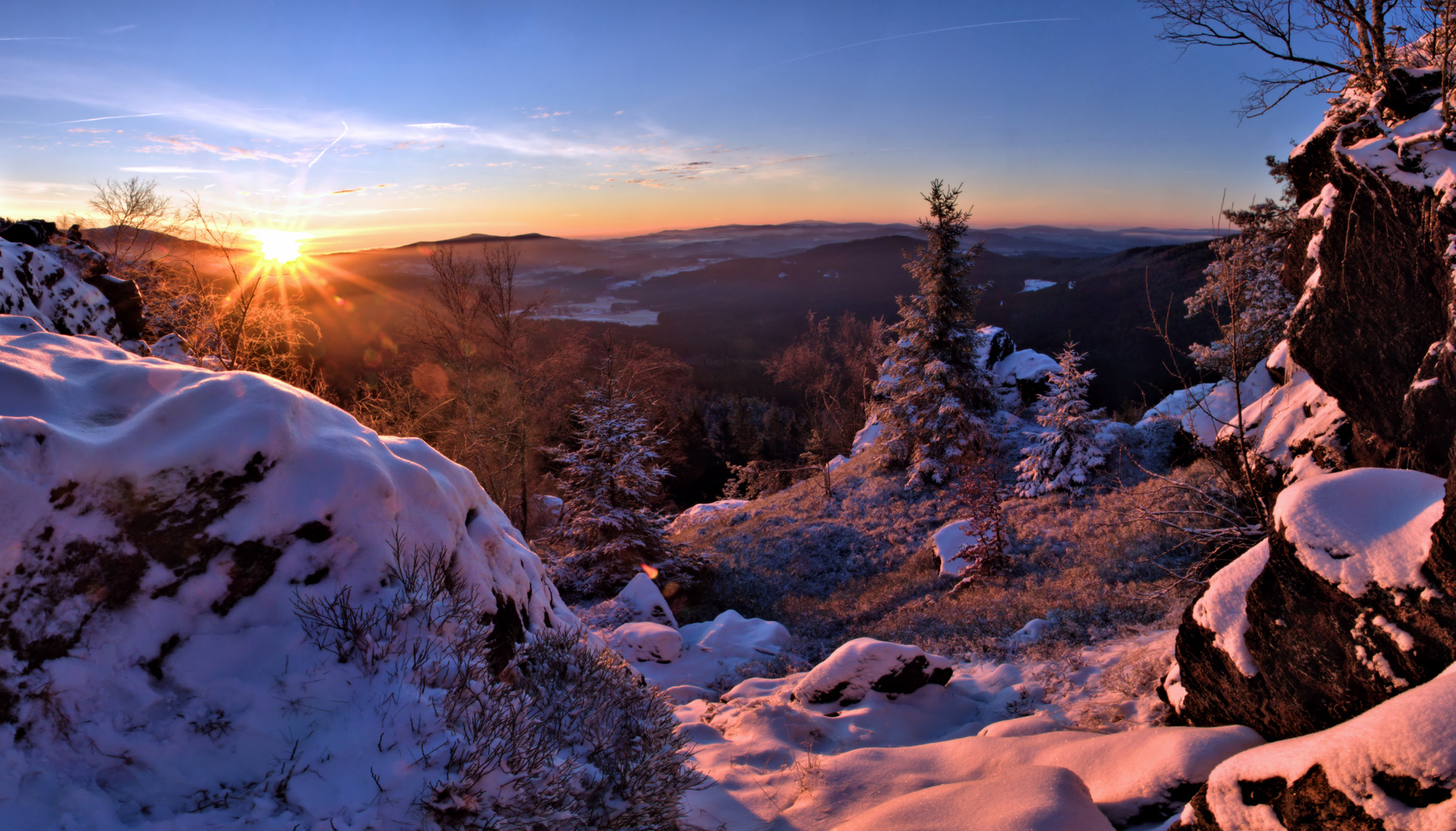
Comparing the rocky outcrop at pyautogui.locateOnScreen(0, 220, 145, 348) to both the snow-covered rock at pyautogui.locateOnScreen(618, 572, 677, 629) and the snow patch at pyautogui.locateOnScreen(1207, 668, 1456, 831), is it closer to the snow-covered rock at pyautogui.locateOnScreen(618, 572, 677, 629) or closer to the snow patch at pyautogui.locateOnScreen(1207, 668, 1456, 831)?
the snow-covered rock at pyautogui.locateOnScreen(618, 572, 677, 629)

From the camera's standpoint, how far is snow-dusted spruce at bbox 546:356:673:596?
53.7 ft

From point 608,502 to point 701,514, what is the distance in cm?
1113

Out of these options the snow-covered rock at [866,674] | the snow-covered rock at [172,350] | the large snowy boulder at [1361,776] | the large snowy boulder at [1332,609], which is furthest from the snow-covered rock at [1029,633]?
the snow-covered rock at [172,350]

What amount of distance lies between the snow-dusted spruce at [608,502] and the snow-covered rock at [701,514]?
733 centimetres

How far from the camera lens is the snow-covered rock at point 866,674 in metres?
7.36

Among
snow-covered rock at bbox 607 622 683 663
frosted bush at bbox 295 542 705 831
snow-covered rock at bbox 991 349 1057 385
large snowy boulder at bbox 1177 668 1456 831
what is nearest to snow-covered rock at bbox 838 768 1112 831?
large snowy boulder at bbox 1177 668 1456 831

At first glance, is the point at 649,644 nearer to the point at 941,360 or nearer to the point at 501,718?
the point at 501,718

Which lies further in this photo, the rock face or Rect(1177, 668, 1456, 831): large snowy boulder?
the rock face

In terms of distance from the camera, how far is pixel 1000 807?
407 cm

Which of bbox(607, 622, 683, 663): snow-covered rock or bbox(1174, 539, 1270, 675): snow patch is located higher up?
bbox(1174, 539, 1270, 675): snow patch

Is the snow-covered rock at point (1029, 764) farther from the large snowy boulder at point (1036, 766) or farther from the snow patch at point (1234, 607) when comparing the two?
the snow patch at point (1234, 607)

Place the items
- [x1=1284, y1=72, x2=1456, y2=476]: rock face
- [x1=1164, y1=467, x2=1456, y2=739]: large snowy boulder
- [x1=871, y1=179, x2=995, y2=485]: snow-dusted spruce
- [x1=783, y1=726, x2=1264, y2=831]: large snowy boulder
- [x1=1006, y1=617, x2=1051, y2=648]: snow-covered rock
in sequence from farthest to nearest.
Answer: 1. [x1=871, y1=179, x2=995, y2=485]: snow-dusted spruce
2. [x1=1006, y1=617, x2=1051, y2=648]: snow-covered rock
3. [x1=1284, y1=72, x2=1456, y2=476]: rock face
4. [x1=783, y1=726, x2=1264, y2=831]: large snowy boulder
5. [x1=1164, y1=467, x2=1456, y2=739]: large snowy boulder

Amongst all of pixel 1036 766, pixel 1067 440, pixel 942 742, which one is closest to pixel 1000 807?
pixel 1036 766

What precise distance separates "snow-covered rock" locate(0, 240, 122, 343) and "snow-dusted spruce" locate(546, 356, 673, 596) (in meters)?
10.0
